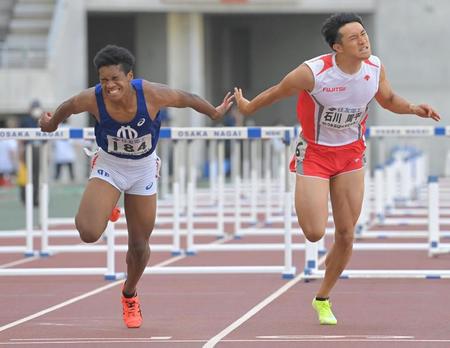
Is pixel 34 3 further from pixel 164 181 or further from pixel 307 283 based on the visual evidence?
pixel 307 283

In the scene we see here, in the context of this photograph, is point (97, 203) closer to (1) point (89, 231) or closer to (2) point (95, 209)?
(2) point (95, 209)

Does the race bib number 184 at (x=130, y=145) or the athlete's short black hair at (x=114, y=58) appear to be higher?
the athlete's short black hair at (x=114, y=58)

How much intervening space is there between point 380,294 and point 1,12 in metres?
34.3

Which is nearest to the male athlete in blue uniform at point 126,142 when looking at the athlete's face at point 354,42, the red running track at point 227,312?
the red running track at point 227,312

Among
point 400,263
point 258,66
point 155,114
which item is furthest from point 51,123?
point 258,66

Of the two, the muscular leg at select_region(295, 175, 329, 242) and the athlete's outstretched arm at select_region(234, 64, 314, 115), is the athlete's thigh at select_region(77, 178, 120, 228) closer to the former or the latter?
the athlete's outstretched arm at select_region(234, 64, 314, 115)

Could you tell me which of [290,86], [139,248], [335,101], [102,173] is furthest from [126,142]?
[335,101]

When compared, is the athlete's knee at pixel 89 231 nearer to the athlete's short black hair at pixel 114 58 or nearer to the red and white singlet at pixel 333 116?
the athlete's short black hair at pixel 114 58

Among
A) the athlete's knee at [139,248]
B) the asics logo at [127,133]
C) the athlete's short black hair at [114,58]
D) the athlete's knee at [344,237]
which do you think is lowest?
the athlete's knee at [139,248]

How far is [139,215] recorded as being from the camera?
9930mm

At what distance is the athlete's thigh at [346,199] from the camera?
9867 mm

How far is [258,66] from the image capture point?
53.8 meters

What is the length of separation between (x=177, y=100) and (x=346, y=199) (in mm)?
1297

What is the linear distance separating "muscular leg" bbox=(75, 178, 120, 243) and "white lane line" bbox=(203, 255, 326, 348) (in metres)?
1.04
